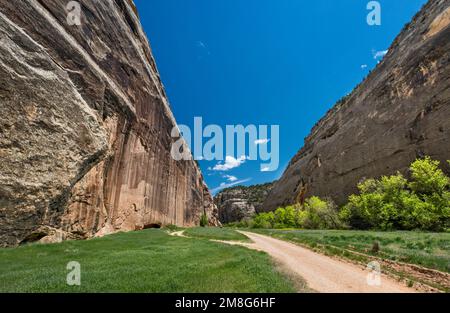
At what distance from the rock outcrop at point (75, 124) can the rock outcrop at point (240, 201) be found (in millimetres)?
106433

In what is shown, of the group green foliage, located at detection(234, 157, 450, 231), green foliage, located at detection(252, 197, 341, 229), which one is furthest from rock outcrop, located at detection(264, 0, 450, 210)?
green foliage, located at detection(252, 197, 341, 229)

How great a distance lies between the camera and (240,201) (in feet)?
518

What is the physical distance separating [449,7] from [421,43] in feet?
23.1

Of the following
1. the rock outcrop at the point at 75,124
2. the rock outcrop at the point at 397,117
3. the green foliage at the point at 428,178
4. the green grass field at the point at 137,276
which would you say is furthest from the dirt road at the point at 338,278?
the rock outcrop at the point at 397,117

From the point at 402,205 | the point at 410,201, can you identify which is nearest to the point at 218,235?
the point at 410,201

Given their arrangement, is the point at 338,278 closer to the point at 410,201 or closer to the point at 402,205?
the point at 410,201

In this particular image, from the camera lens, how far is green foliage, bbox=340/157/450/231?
33.7 meters

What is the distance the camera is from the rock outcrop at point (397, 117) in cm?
A: 4034

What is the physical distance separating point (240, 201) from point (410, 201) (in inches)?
4933

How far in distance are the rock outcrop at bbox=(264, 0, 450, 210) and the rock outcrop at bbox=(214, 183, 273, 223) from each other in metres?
81.2

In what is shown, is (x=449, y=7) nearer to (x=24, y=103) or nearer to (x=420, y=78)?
(x=420, y=78)

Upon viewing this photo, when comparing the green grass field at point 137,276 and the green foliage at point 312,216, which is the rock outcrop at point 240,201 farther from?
the green grass field at point 137,276

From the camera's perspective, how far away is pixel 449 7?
151ft
